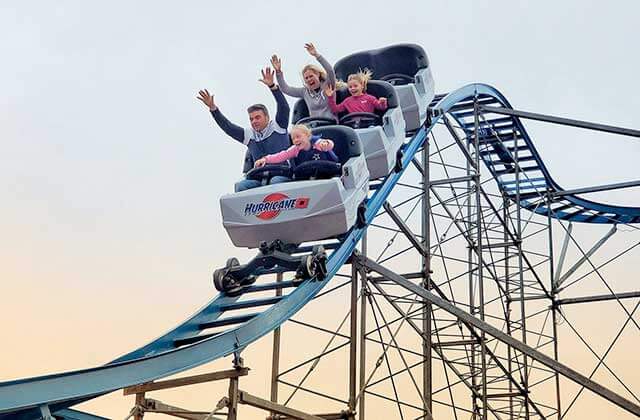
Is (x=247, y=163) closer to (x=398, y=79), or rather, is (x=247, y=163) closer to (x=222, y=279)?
(x=222, y=279)

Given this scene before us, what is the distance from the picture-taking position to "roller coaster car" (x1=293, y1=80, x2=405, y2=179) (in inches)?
268

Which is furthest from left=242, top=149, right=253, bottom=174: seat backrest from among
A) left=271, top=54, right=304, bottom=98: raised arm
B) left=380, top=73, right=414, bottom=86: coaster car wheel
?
left=380, top=73, right=414, bottom=86: coaster car wheel

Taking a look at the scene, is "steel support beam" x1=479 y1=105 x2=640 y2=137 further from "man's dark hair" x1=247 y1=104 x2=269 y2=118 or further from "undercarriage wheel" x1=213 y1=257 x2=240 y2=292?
"undercarriage wheel" x1=213 y1=257 x2=240 y2=292

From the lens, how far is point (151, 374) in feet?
13.8

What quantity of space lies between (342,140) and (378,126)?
74cm

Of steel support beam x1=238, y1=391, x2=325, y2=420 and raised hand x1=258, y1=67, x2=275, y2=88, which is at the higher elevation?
raised hand x1=258, y1=67, x2=275, y2=88

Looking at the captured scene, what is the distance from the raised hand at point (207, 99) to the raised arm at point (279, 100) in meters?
0.39

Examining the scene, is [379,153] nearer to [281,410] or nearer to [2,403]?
[281,410]

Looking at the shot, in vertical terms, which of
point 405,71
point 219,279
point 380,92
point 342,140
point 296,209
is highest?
point 405,71

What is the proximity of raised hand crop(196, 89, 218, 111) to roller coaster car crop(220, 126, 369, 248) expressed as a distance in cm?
83

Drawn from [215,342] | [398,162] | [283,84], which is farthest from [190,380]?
[398,162]

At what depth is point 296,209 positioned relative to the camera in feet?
18.6

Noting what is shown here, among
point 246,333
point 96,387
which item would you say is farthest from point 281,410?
point 96,387

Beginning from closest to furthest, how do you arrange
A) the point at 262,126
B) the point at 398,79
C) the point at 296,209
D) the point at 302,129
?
the point at 296,209
the point at 302,129
the point at 262,126
the point at 398,79
